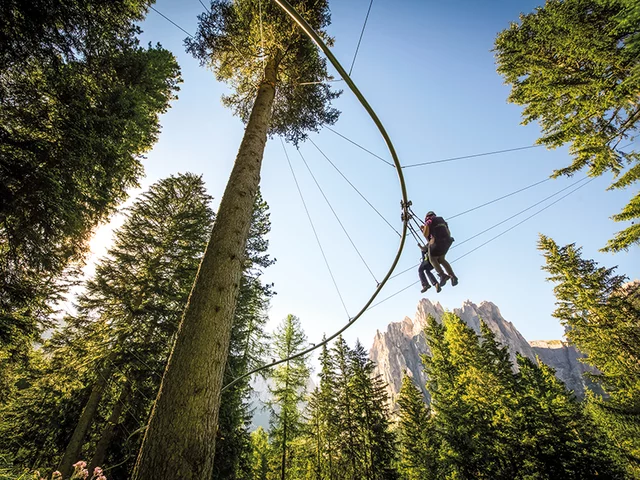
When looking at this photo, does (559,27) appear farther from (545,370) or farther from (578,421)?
(545,370)

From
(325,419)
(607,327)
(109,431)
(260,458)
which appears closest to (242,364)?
(109,431)

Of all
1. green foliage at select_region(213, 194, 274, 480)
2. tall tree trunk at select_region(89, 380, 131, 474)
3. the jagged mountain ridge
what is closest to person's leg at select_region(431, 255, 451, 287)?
green foliage at select_region(213, 194, 274, 480)

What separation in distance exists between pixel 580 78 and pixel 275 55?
7844mm

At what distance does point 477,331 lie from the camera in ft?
364

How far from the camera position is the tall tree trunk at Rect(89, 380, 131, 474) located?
745 centimetres

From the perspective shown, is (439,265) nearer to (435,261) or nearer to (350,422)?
(435,261)

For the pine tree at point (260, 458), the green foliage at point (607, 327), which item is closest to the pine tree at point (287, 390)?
the pine tree at point (260, 458)

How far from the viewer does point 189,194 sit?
13391 millimetres

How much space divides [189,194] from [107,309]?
256 inches

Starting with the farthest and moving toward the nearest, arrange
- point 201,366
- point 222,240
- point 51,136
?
point 51,136, point 222,240, point 201,366

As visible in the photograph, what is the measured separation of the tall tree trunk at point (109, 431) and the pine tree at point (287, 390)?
10.9 meters

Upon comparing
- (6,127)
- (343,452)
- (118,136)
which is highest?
(118,136)

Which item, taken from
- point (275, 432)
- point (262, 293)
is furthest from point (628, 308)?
point (275, 432)

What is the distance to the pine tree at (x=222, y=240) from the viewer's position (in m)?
1.72
